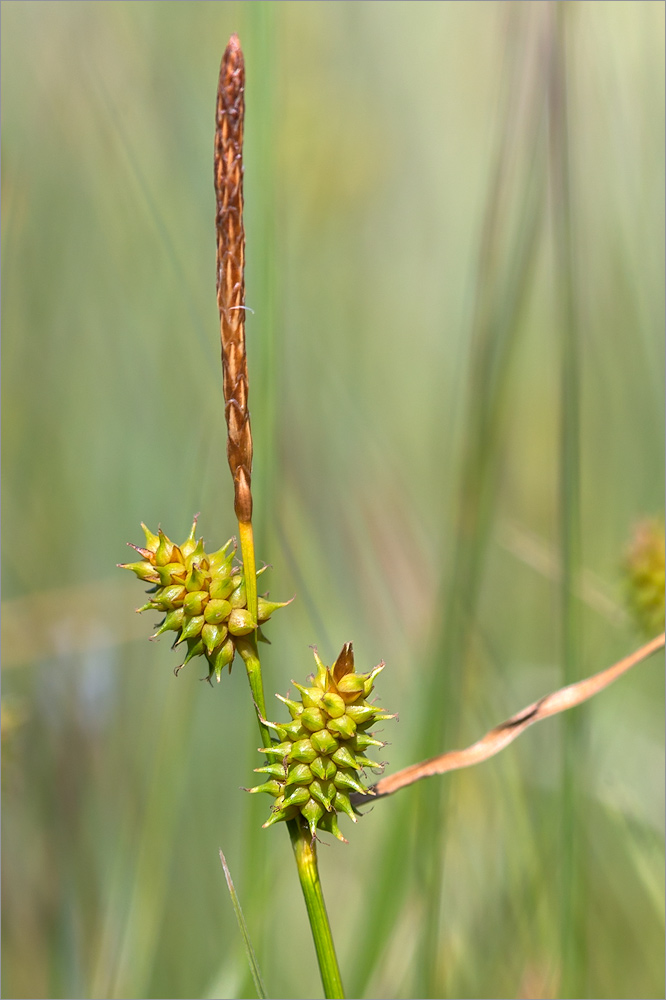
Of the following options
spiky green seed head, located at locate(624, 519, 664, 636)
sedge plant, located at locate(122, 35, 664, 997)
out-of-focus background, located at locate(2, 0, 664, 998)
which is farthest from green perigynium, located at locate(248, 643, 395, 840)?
spiky green seed head, located at locate(624, 519, 664, 636)

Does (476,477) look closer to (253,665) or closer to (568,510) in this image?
(568,510)

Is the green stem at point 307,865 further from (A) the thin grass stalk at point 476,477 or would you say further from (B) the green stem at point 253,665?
(A) the thin grass stalk at point 476,477

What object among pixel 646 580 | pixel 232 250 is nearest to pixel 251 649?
pixel 232 250

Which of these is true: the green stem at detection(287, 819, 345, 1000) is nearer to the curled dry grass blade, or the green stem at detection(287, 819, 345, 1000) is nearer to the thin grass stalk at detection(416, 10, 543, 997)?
the curled dry grass blade

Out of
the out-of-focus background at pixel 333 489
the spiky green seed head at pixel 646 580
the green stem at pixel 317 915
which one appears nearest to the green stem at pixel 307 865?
the green stem at pixel 317 915

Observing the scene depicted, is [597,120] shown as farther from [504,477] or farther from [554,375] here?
[504,477]

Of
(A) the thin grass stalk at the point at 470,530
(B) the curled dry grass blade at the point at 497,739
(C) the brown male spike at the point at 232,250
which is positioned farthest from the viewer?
(A) the thin grass stalk at the point at 470,530

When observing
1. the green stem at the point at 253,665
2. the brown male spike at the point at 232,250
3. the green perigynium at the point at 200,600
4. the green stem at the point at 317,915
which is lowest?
the green stem at the point at 317,915
